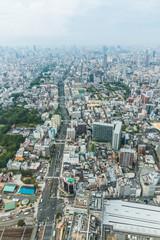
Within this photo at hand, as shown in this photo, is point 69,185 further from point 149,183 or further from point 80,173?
point 149,183

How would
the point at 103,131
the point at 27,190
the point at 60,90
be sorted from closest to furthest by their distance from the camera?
the point at 27,190
the point at 103,131
the point at 60,90

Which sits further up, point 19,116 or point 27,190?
point 19,116

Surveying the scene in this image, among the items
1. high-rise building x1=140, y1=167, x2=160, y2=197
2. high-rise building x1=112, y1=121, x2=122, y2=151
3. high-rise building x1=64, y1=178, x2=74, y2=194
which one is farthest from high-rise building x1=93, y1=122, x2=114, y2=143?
high-rise building x1=64, y1=178, x2=74, y2=194

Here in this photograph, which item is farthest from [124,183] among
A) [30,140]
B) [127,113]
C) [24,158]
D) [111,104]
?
[111,104]

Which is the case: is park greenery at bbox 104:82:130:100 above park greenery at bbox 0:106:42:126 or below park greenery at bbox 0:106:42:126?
above

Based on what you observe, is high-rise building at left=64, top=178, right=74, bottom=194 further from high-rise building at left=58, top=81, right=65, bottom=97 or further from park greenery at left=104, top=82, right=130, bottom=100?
park greenery at left=104, top=82, right=130, bottom=100

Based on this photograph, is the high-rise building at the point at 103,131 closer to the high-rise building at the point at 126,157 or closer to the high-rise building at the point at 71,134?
A: the high-rise building at the point at 71,134

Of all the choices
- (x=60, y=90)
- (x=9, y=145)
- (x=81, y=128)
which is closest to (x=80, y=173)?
(x=81, y=128)

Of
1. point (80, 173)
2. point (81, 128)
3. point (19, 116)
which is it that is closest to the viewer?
point (80, 173)
